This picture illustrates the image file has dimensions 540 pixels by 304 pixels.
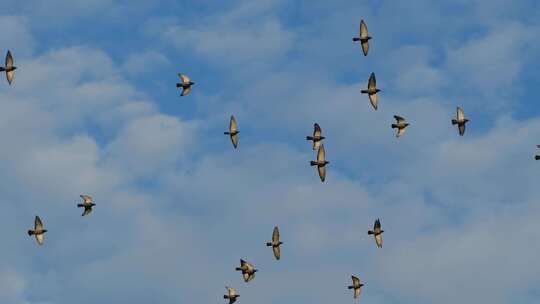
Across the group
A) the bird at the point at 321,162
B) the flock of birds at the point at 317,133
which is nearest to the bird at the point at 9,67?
the flock of birds at the point at 317,133

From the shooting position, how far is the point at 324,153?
175500 millimetres

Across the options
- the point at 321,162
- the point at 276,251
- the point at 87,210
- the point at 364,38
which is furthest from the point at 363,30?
the point at 87,210

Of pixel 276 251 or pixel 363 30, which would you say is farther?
pixel 276 251

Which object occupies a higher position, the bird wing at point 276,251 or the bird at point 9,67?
the bird at point 9,67

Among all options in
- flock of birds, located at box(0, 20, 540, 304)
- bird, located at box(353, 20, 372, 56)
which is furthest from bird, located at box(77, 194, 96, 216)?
bird, located at box(353, 20, 372, 56)

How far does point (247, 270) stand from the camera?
18275 cm

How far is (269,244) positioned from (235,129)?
51.7ft

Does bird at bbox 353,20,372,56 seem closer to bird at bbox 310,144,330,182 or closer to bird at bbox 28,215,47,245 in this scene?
bird at bbox 310,144,330,182

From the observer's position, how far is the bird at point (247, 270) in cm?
18136

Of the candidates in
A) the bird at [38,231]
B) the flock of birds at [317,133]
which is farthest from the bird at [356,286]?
the bird at [38,231]

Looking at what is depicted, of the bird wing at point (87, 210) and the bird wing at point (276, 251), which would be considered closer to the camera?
the bird wing at point (87, 210)

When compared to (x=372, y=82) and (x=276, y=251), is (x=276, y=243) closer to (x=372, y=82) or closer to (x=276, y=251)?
(x=276, y=251)

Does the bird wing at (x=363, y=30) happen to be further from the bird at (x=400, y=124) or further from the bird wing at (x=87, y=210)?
the bird wing at (x=87, y=210)

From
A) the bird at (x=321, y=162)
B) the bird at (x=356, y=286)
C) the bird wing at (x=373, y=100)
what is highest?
the bird wing at (x=373, y=100)
